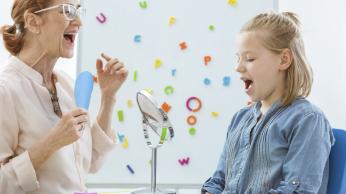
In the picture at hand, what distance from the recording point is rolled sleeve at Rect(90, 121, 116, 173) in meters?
1.63

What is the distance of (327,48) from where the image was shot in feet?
8.69

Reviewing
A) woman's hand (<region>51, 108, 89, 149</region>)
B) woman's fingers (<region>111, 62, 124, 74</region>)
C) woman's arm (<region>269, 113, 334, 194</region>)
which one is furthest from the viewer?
woman's fingers (<region>111, 62, 124, 74</region>)

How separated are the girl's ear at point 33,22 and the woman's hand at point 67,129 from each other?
13.9 inches

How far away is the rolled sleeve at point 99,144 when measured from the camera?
163cm

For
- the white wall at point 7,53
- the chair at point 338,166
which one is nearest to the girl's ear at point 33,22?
the chair at point 338,166

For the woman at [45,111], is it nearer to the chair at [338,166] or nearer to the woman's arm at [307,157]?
the woman's arm at [307,157]

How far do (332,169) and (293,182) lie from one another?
135 mm

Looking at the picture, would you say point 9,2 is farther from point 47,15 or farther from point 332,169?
point 332,169

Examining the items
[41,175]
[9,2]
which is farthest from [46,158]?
[9,2]

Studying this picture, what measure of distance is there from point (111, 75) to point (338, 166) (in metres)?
0.79

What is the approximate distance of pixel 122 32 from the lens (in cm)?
273

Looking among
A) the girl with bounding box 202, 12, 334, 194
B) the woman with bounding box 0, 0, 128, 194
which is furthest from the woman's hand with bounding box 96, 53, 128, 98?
the girl with bounding box 202, 12, 334, 194

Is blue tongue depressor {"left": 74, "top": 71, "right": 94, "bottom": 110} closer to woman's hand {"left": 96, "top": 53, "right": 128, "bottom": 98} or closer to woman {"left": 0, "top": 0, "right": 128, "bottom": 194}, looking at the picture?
woman {"left": 0, "top": 0, "right": 128, "bottom": 194}

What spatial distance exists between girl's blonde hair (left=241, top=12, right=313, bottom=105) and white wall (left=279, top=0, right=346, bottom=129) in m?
1.33
